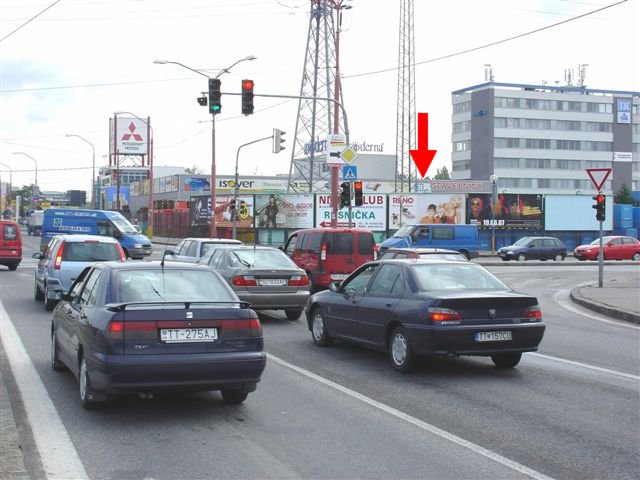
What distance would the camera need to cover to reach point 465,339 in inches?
382

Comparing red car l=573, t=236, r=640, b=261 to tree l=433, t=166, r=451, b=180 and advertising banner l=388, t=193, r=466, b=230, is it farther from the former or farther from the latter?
tree l=433, t=166, r=451, b=180

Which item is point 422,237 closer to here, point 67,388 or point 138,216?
point 67,388

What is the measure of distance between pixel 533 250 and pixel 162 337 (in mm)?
39448

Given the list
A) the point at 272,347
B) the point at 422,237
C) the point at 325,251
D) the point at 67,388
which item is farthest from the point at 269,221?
the point at 67,388

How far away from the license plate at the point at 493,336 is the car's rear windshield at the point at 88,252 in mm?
9578

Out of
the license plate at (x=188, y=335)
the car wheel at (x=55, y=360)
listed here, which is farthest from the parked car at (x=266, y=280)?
the license plate at (x=188, y=335)

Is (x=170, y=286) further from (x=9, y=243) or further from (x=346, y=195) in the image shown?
(x=9, y=243)

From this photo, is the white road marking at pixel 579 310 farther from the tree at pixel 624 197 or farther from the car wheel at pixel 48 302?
the tree at pixel 624 197

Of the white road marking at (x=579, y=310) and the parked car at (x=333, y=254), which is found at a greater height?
the parked car at (x=333, y=254)

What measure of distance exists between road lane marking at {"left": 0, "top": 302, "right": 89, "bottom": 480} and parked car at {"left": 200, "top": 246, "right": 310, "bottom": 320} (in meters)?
4.83

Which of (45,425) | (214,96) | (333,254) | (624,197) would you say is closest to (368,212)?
(214,96)

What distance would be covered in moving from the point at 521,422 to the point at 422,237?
→ 108ft

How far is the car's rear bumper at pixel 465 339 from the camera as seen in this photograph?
9.65 meters

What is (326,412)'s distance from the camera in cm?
799
